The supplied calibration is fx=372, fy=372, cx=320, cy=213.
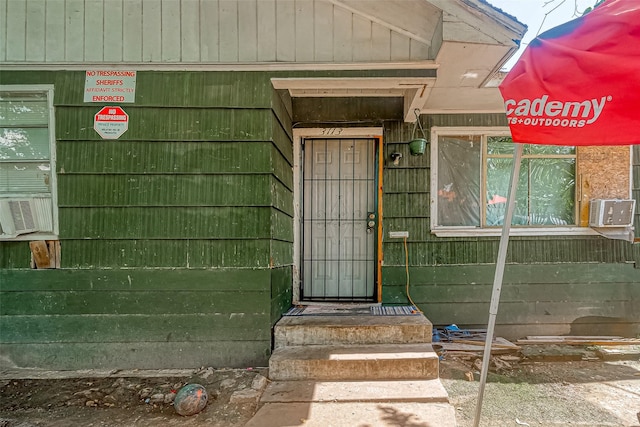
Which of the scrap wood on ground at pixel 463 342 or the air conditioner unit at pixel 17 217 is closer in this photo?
the air conditioner unit at pixel 17 217

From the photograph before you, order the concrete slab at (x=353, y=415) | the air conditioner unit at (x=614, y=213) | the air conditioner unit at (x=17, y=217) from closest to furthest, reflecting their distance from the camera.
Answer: the concrete slab at (x=353, y=415) < the air conditioner unit at (x=17, y=217) < the air conditioner unit at (x=614, y=213)

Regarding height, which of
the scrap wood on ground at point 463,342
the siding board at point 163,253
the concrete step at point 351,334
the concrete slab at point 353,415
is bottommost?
the concrete slab at point 353,415

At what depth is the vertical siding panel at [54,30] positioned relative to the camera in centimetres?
336

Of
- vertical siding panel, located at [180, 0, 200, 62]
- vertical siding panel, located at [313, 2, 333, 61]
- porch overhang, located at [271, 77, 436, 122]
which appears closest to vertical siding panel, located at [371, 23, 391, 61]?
porch overhang, located at [271, 77, 436, 122]

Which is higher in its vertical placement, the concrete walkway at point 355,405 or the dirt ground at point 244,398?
the concrete walkway at point 355,405

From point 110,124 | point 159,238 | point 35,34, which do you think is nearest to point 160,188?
point 159,238

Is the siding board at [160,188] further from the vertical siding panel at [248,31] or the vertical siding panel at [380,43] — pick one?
the vertical siding panel at [380,43]

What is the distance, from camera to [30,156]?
342 centimetres

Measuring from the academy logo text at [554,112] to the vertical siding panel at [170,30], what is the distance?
283 cm

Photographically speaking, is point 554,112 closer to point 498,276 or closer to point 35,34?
point 498,276

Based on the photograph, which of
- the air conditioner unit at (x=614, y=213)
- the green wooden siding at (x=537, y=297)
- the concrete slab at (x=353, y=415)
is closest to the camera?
the concrete slab at (x=353, y=415)

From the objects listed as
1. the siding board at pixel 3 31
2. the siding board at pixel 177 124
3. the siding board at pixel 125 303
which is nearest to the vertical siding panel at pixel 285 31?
the siding board at pixel 177 124

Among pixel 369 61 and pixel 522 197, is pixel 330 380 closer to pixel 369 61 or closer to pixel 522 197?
pixel 369 61

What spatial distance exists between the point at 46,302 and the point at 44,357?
0.49 meters
